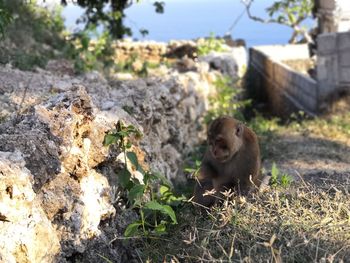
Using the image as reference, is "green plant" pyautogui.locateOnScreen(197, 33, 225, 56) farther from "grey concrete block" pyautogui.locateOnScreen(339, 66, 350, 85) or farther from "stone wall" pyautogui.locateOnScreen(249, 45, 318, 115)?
"grey concrete block" pyautogui.locateOnScreen(339, 66, 350, 85)

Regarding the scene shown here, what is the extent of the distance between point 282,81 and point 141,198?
38.8 feet

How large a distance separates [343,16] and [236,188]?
9.59m

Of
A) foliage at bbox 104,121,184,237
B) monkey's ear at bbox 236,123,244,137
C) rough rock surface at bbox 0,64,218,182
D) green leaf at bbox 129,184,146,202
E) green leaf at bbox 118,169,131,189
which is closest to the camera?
foliage at bbox 104,121,184,237

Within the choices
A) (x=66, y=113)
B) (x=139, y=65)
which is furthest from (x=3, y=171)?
(x=139, y=65)

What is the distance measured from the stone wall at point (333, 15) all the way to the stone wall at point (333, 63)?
143 centimetres

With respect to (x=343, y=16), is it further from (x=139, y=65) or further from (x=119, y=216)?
(x=119, y=216)

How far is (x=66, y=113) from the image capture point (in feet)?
16.3

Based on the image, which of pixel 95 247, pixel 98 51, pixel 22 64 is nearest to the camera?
pixel 95 247

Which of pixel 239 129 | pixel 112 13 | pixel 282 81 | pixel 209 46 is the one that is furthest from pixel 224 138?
pixel 209 46

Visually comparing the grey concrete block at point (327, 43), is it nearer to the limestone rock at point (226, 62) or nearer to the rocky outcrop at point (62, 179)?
the limestone rock at point (226, 62)

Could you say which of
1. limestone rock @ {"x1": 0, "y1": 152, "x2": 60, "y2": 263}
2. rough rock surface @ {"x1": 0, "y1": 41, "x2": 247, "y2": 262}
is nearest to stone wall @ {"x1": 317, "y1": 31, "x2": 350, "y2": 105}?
→ rough rock surface @ {"x1": 0, "y1": 41, "x2": 247, "y2": 262}

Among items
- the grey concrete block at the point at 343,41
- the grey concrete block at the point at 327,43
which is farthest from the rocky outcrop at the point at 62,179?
the grey concrete block at the point at 327,43

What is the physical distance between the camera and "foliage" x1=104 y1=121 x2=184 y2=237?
16.0 ft

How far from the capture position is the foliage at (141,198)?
192 inches
